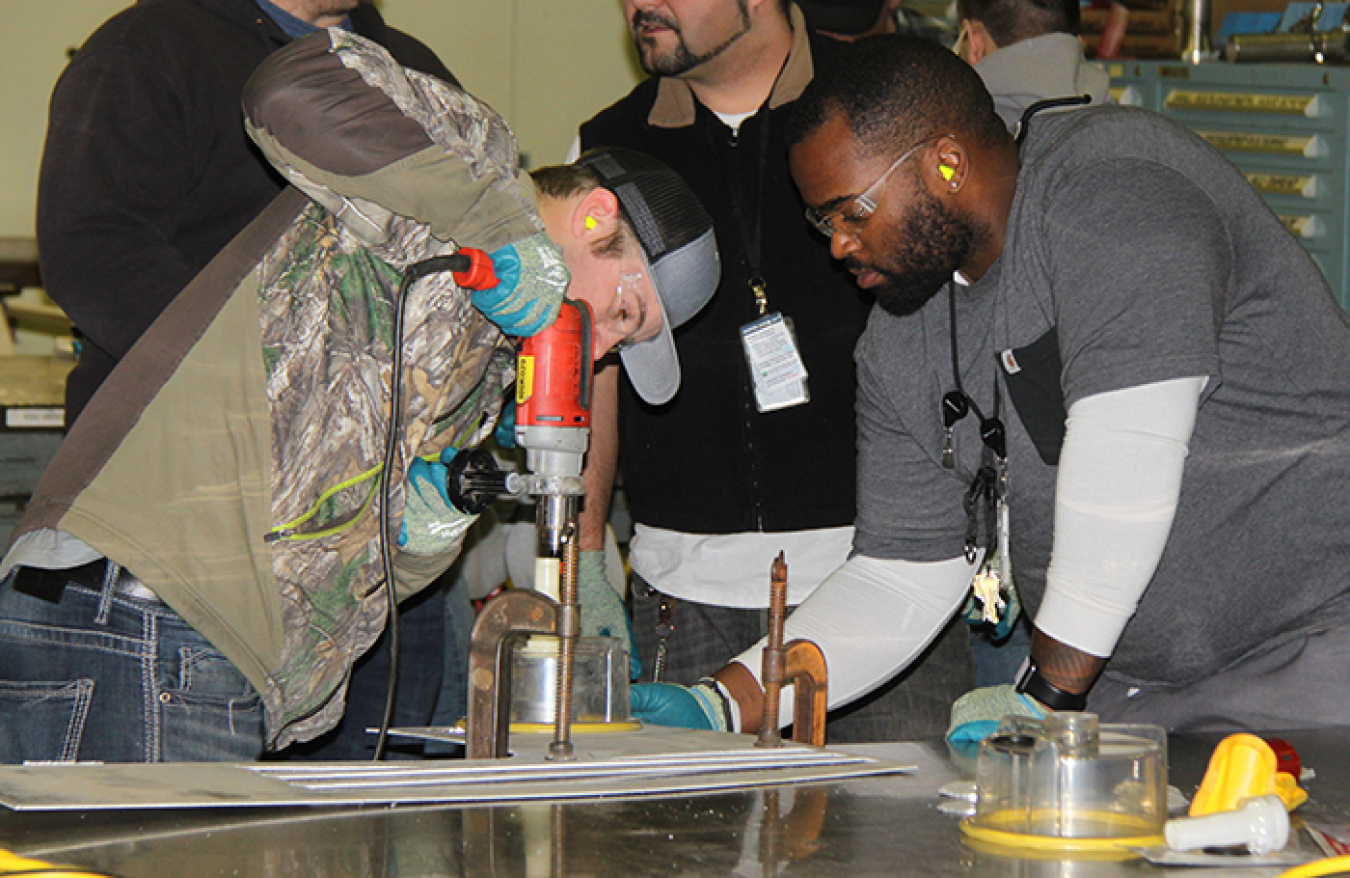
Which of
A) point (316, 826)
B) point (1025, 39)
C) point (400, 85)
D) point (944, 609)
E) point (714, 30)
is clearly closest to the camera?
point (316, 826)

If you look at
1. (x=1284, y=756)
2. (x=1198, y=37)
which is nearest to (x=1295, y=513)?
(x=1284, y=756)

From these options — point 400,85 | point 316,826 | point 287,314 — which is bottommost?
point 316,826

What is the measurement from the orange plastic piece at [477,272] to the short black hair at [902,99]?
0.56m

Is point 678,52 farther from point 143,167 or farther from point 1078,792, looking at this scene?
point 1078,792

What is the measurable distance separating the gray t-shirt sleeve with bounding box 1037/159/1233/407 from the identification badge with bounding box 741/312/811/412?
69 centimetres

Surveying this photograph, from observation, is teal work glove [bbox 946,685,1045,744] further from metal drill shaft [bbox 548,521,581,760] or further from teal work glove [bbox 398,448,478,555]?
teal work glove [bbox 398,448,478,555]

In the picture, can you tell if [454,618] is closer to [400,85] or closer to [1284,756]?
[400,85]

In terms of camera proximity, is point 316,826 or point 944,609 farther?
point 944,609

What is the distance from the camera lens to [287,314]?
4.81 ft

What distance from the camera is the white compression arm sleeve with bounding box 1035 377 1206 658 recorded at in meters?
1.51

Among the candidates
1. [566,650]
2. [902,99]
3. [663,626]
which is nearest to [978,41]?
[902,99]

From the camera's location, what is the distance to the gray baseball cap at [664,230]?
5.86ft

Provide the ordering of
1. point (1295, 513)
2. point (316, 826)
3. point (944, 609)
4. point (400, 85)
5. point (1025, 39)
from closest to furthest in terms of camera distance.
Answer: point (316, 826) < point (400, 85) < point (1295, 513) < point (944, 609) < point (1025, 39)

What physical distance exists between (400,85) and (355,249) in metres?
0.19
